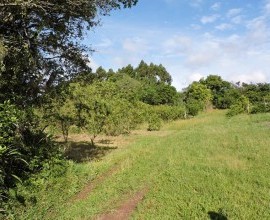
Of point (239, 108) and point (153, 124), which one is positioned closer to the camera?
point (153, 124)

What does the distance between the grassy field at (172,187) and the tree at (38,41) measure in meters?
2.71

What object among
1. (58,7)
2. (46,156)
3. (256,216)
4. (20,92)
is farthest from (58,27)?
(256,216)

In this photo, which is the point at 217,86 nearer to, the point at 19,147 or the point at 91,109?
the point at 91,109

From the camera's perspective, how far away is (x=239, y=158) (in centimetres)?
1159

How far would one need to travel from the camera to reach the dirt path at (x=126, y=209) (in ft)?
23.5

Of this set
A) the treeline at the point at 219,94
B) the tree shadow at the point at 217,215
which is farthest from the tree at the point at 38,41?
the treeline at the point at 219,94

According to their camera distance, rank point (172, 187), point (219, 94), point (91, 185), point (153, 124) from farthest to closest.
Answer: point (219, 94) → point (153, 124) → point (91, 185) → point (172, 187)

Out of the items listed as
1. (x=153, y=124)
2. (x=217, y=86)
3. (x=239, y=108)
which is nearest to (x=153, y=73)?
(x=217, y=86)

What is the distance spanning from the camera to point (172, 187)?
28.7 feet

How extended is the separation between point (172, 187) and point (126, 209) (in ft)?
5.36

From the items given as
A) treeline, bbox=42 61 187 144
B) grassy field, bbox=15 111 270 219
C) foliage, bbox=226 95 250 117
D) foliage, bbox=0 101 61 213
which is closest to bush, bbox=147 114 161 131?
treeline, bbox=42 61 187 144

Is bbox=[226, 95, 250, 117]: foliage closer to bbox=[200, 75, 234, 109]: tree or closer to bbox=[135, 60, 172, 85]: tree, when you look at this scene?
bbox=[200, 75, 234, 109]: tree

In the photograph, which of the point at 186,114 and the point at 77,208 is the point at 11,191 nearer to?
the point at 77,208

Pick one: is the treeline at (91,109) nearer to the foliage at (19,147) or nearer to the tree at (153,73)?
the foliage at (19,147)
